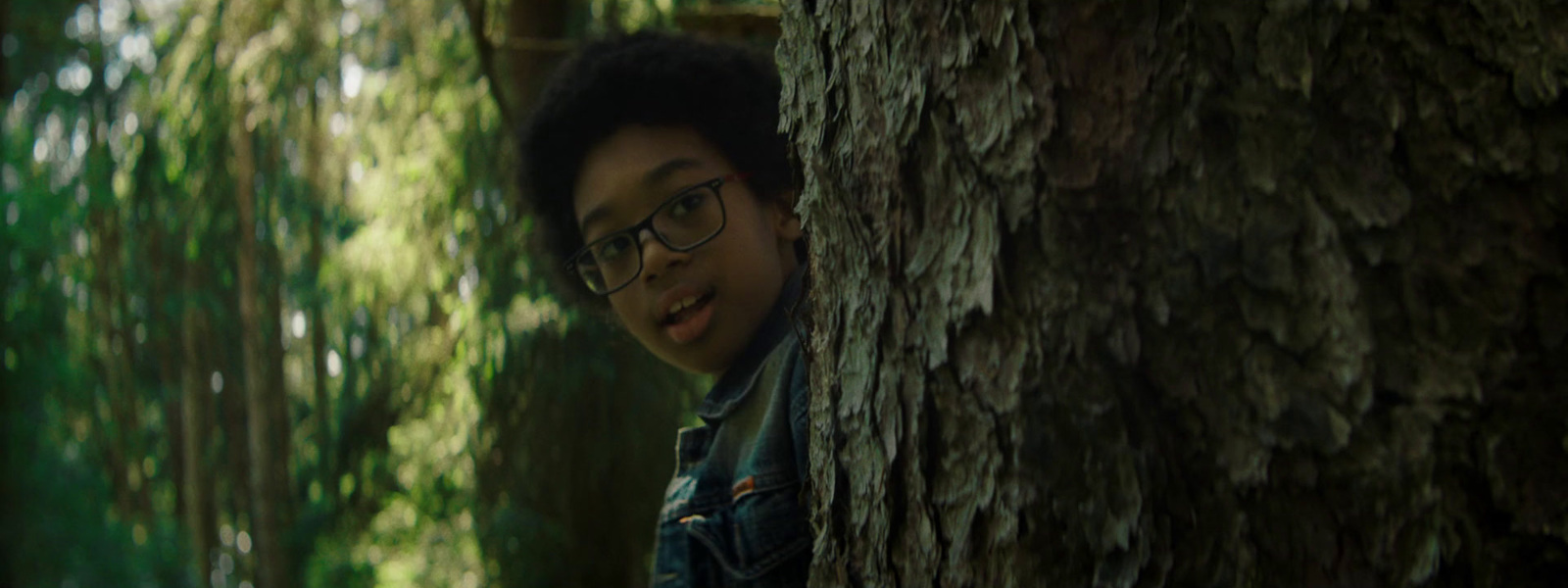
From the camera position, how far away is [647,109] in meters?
1.97

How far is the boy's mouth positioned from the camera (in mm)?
1691

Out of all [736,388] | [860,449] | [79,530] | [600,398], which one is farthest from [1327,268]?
[79,530]

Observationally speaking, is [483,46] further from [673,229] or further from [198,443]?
[198,443]

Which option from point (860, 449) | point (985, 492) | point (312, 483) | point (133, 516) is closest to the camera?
point (985, 492)

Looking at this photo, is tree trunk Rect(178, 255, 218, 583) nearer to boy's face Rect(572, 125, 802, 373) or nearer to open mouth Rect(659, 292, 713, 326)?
boy's face Rect(572, 125, 802, 373)

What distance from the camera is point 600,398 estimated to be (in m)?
4.14

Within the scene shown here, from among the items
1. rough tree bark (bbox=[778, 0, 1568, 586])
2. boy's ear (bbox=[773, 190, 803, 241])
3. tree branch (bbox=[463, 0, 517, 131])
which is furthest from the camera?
tree branch (bbox=[463, 0, 517, 131])

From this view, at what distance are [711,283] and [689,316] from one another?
6cm

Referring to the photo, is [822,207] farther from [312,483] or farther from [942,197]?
[312,483]

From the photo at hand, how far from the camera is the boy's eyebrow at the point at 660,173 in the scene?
5.83 ft

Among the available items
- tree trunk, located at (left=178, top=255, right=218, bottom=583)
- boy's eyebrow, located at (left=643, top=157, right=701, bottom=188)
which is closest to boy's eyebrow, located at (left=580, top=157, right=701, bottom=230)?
boy's eyebrow, located at (left=643, top=157, right=701, bottom=188)

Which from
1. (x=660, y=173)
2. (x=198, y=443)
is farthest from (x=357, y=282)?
(x=198, y=443)

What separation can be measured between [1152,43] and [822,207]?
11.9 inches

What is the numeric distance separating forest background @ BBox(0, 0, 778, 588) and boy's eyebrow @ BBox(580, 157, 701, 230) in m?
1.60
